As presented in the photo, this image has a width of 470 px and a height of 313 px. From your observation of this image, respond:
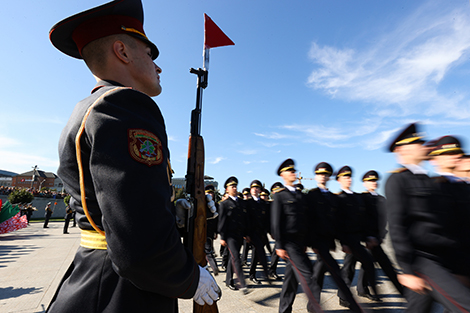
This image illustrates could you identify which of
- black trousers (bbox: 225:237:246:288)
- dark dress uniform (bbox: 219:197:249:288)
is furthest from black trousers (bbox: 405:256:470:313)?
dark dress uniform (bbox: 219:197:249:288)

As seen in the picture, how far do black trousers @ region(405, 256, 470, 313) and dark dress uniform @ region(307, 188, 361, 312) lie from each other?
124 cm

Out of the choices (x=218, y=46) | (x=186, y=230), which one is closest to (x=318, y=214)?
(x=218, y=46)

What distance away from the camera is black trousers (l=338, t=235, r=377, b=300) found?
4.65 metres

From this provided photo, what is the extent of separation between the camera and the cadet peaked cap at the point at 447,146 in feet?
12.4

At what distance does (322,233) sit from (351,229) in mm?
954

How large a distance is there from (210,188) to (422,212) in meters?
6.94

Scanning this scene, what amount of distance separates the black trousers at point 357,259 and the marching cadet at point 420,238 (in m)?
1.91

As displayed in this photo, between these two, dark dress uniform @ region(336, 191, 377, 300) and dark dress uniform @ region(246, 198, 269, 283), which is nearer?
dark dress uniform @ region(336, 191, 377, 300)

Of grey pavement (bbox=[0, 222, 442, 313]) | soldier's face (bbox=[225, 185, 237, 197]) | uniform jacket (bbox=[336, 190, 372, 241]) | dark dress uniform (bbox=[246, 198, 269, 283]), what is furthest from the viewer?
dark dress uniform (bbox=[246, 198, 269, 283])

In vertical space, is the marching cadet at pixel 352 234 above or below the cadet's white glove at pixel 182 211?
below

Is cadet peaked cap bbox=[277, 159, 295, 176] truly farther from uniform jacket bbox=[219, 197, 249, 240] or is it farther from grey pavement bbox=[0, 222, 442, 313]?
grey pavement bbox=[0, 222, 442, 313]

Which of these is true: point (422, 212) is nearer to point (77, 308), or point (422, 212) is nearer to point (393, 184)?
point (393, 184)

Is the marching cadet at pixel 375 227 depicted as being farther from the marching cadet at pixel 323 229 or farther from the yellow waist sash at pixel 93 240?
the yellow waist sash at pixel 93 240

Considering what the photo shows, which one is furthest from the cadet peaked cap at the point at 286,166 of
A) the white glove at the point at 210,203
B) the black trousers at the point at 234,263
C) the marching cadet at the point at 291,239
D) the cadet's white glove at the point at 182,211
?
the cadet's white glove at the point at 182,211
